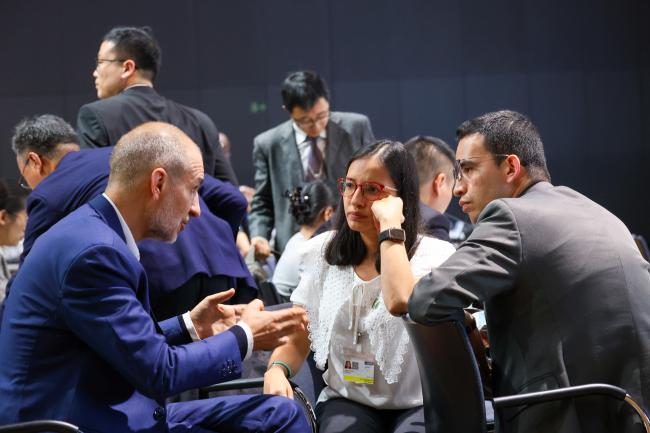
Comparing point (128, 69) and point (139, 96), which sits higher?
point (128, 69)

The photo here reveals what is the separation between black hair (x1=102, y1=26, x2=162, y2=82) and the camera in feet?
11.8

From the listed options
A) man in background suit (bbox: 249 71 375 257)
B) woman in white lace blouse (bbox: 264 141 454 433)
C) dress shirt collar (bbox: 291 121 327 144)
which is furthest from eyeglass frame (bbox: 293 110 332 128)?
woman in white lace blouse (bbox: 264 141 454 433)

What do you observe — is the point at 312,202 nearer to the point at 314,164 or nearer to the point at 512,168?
the point at 314,164

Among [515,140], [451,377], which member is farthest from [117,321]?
[515,140]

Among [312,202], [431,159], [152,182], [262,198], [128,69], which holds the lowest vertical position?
[262,198]

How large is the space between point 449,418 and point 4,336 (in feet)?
3.41

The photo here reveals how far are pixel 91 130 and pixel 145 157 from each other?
4.37 feet

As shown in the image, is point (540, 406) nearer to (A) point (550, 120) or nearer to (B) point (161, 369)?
(B) point (161, 369)

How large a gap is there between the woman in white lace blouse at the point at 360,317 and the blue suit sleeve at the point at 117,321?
589 millimetres

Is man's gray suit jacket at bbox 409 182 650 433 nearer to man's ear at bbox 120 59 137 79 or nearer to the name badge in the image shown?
the name badge

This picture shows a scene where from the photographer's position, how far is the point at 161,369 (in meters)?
1.94

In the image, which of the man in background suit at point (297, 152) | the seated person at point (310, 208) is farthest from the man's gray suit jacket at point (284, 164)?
the seated person at point (310, 208)

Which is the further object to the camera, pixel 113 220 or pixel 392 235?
pixel 392 235

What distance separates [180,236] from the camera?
3.03 meters
